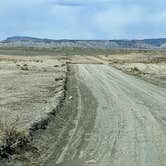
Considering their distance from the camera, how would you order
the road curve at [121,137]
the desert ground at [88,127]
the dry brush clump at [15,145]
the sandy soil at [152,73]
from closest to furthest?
the road curve at [121,137] → the desert ground at [88,127] → the dry brush clump at [15,145] → the sandy soil at [152,73]

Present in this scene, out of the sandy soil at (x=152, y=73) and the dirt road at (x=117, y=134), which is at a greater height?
the dirt road at (x=117, y=134)

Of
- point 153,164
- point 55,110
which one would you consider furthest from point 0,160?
point 55,110

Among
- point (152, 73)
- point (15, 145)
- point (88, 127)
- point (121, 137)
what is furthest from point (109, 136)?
point (152, 73)

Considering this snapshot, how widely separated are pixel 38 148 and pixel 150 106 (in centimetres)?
1011

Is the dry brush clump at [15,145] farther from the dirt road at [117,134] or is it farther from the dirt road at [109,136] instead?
the dirt road at [117,134]

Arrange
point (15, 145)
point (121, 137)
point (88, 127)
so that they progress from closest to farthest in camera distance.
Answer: point (15, 145) < point (121, 137) < point (88, 127)

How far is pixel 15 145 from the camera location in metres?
12.2

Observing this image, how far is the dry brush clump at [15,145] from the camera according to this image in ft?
38.2

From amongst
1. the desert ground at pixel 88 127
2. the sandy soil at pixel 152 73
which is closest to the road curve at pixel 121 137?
the desert ground at pixel 88 127

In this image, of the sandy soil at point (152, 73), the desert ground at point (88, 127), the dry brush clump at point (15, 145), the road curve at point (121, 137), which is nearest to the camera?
the road curve at point (121, 137)

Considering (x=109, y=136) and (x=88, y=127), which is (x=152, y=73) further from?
(x=109, y=136)

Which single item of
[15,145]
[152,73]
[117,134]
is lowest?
[152,73]

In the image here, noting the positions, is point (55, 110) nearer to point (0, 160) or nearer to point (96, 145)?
point (96, 145)

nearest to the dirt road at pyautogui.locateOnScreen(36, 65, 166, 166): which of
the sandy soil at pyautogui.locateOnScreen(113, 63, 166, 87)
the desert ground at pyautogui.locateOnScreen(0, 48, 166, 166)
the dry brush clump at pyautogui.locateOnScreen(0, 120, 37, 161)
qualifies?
the desert ground at pyautogui.locateOnScreen(0, 48, 166, 166)
